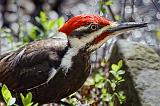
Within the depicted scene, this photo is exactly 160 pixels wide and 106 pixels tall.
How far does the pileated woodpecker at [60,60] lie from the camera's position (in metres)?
3.43

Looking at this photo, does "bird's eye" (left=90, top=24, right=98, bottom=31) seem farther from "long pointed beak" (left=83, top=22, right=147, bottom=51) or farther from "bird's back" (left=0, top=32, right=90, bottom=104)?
"bird's back" (left=0, top=32, right=90, bottom=104)

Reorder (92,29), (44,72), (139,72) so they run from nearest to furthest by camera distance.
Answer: (92,29) → (44,72) → (139,72)

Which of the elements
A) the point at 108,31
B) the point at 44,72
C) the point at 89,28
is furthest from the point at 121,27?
the point at 44,72

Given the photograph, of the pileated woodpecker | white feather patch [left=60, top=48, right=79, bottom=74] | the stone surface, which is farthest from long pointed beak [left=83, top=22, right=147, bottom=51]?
the stone surface

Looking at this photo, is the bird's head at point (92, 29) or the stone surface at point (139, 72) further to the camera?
the stone surface at point (139, 72)

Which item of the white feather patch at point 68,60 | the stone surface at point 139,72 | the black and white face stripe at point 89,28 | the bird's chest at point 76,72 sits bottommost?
the stone surface at point 139,72

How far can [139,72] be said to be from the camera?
165 inches

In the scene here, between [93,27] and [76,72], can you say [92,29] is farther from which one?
[76,72]

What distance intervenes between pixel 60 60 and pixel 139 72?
2.90 ft

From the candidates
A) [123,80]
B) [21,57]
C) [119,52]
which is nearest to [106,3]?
[119,52]

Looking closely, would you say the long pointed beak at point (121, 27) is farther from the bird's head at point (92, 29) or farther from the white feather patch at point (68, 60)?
the white feather patch at point (68, 60)

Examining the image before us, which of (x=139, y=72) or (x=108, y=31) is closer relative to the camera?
(x=108, y=31)

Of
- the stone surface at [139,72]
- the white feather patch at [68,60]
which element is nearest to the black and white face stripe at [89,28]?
the white feather patch at [68,60]

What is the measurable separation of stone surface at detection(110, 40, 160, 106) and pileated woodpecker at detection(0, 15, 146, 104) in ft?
1.67
